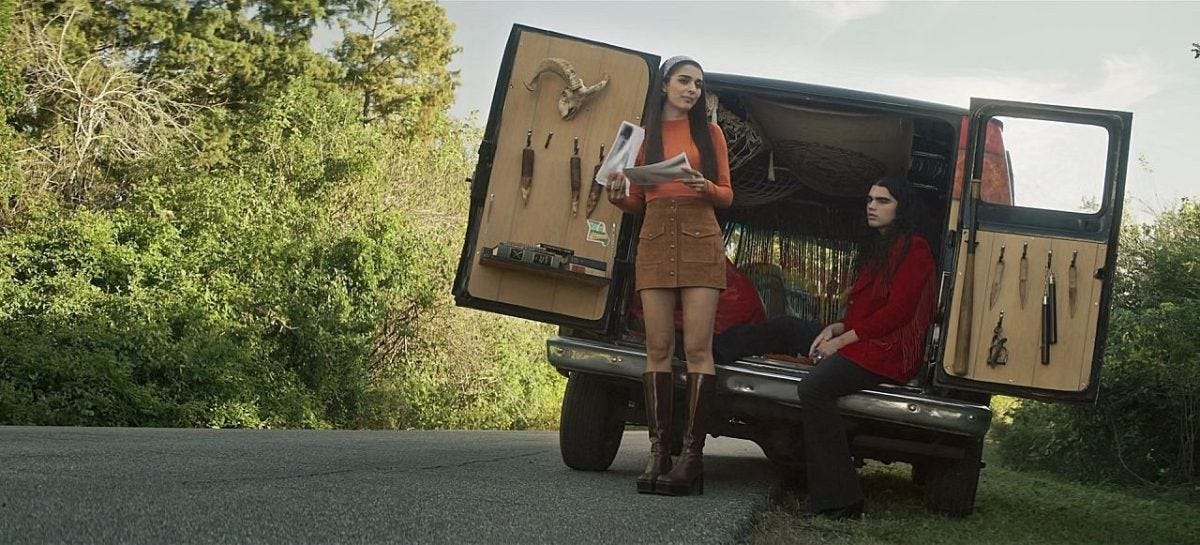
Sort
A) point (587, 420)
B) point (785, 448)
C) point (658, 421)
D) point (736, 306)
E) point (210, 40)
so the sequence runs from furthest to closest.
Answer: point (210, 40), point (736, 306), point (587, 420), point (785, 448), point (658, 421)

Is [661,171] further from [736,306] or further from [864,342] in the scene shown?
[736,306]

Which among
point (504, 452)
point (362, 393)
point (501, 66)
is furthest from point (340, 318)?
point (501, 66)

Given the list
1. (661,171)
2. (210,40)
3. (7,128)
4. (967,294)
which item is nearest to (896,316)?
(967,294)

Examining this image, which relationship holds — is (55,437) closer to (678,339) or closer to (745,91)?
(678,339)

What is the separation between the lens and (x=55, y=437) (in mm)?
8195

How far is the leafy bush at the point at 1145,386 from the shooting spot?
467 inches

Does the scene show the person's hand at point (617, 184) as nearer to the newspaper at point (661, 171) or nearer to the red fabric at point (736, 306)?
the newspaper at point (661, 171)

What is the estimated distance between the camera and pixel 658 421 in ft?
21.0

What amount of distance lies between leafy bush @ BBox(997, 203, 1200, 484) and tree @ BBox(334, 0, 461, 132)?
2142cm

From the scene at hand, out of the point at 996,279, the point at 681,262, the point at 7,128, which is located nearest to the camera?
the point at 681,262

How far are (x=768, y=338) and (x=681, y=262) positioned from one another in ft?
4.02

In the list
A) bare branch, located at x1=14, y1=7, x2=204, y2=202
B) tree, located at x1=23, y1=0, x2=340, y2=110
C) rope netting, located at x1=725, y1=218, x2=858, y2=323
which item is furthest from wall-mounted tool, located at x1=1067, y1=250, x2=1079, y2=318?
tree, located at x1=23, y1=0, x2=340, y2=110

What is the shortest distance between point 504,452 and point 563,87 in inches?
127

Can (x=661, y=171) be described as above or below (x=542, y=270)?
Answer: above
